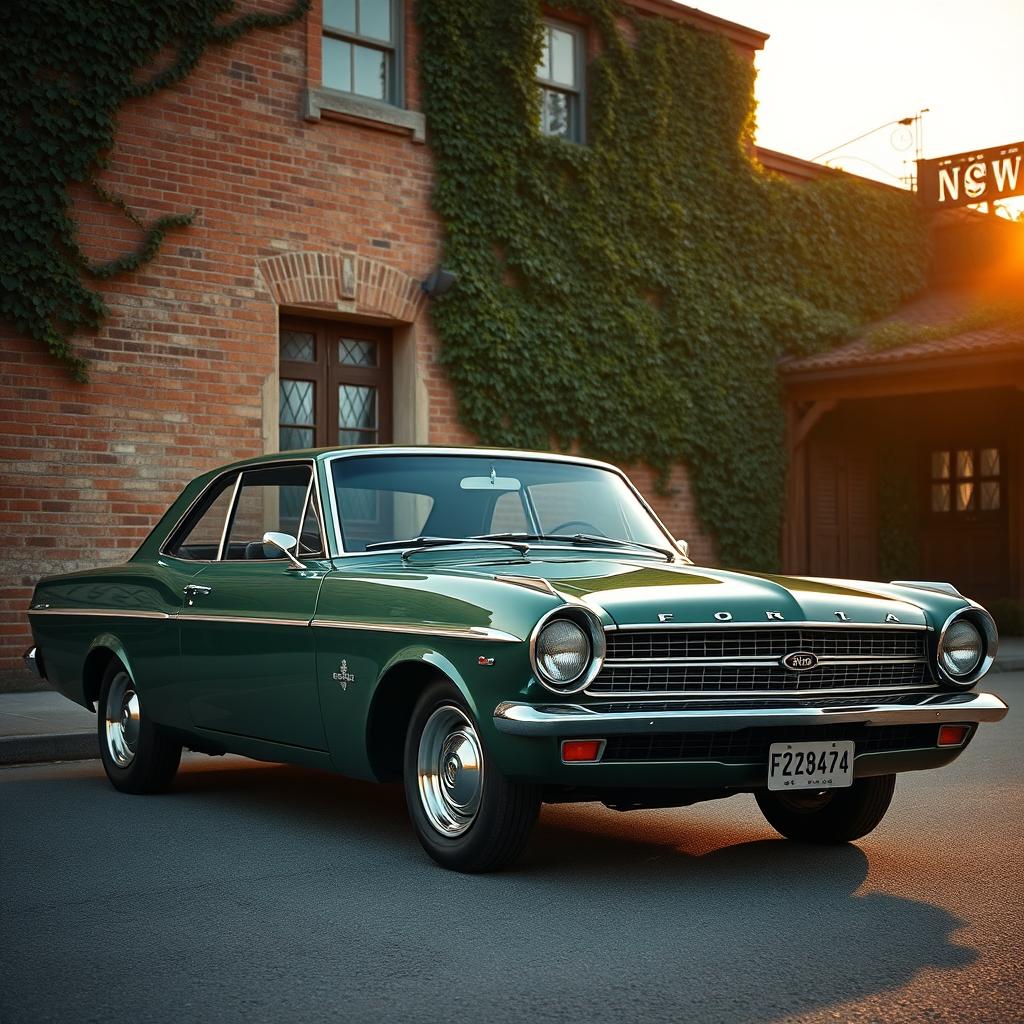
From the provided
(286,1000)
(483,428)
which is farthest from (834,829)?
(483,428)

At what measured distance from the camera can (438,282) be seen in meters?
14.3

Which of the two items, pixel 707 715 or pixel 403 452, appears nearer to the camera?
pixel 707 715

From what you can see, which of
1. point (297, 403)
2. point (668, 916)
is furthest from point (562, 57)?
point (668, 916)

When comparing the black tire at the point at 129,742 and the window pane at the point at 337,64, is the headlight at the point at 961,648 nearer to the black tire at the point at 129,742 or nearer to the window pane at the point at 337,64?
the black tire at the point at 129,742

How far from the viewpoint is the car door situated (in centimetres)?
596

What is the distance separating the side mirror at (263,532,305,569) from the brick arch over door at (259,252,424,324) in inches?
295

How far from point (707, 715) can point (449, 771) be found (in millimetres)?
991

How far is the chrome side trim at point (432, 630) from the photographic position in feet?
15.9

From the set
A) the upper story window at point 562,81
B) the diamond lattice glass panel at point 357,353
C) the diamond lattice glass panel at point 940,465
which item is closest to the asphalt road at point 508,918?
the diamond lattice glass panel at point 357,353

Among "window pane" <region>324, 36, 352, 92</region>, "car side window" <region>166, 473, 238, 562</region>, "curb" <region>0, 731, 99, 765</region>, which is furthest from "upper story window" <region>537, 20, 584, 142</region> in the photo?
"car side window" <region>166, 473, 238, 562</region>

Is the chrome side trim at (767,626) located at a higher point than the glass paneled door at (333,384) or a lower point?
lower

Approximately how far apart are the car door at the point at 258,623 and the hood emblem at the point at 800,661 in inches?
74.1

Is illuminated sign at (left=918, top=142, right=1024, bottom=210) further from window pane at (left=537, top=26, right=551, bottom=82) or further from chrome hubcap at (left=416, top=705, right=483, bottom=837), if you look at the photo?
chrome hubcap at (left=416, top=705, right=483, bottom=837)

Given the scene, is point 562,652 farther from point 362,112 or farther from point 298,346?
point 362,112
